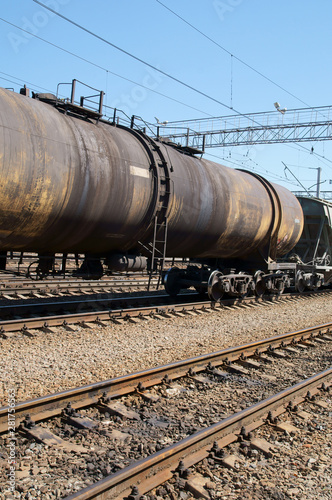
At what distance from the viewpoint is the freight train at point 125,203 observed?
7078mm

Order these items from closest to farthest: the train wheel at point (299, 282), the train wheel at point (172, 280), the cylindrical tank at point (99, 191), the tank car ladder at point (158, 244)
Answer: the cylindrical tank at point (99, 191), the tank car ladder at point (158, 244), the train wheel at point (172, 280), the train wheel at point (299, 282)

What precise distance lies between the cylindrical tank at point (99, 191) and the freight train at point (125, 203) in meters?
0.02

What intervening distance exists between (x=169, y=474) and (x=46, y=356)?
348 cm

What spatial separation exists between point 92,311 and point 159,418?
221 inches

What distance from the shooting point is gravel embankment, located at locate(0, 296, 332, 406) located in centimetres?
566

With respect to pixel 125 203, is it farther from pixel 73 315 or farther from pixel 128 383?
pixel 128 383

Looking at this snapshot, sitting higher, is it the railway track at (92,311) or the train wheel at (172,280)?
the train wheel at (172,280)

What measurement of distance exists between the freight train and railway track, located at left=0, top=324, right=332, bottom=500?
134 inches

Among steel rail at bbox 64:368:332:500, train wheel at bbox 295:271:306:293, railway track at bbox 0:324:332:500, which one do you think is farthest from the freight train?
steel rail at bbox 64:368:332:500

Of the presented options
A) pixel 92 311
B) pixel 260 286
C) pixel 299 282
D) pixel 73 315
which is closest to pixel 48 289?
pixel 92 311

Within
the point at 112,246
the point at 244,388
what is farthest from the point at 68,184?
the point at 244,388

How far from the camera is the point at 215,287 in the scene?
12320 millimetres

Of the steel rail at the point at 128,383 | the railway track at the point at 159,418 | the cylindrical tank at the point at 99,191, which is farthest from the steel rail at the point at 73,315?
the railway track at the point at 159,418

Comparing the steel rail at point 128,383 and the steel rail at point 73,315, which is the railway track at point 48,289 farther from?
the steel rail at point 128,383
